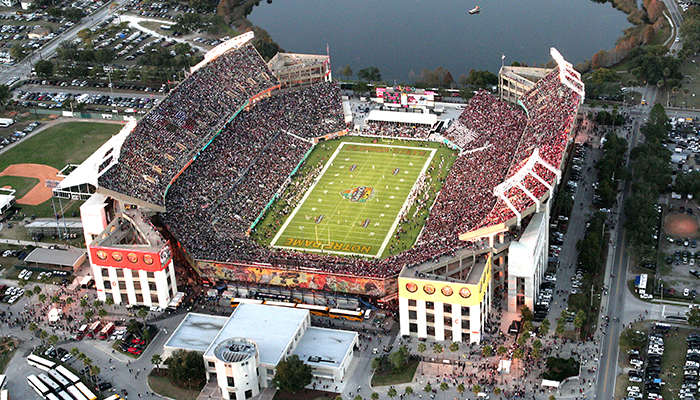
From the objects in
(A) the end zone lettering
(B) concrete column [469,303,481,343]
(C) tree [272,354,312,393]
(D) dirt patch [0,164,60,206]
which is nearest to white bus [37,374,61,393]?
(C) tree [272,354,312,393]

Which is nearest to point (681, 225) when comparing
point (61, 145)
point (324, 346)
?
point (324, 346)

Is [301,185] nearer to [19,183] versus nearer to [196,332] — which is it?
[196,332]

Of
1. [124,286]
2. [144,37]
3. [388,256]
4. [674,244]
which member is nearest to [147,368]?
[124,286]

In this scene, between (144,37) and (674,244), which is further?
(144,37)

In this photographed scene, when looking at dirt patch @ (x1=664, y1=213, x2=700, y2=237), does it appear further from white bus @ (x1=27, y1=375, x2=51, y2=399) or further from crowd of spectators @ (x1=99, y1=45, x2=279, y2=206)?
white bus @ (x1=27, y1=375, x2=51, y2=399)

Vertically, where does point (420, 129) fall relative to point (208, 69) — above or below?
below

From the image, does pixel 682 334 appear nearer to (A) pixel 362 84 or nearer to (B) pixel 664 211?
(B) pixel 664 211
